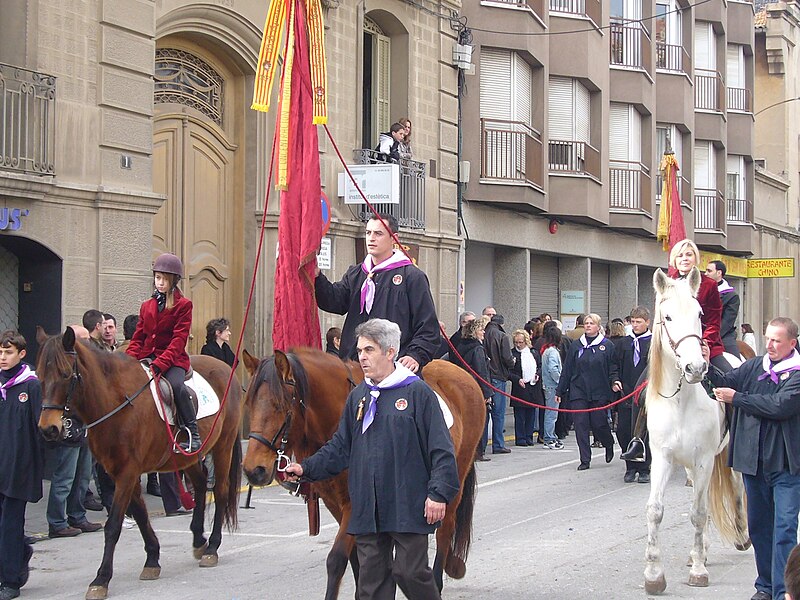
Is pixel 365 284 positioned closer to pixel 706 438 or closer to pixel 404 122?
pixel 706 438

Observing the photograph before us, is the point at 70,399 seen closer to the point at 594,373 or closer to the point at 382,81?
the point at 594,373

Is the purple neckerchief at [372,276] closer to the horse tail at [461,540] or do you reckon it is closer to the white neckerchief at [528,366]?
the horse tail at [461,540]

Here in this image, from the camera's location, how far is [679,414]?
30.0 feet

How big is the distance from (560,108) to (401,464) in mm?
24475

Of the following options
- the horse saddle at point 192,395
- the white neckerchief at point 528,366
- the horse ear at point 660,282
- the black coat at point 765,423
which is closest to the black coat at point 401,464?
the black coat at point 765,423

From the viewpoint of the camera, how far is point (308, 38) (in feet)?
29.1

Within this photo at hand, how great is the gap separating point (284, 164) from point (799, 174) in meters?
46.1

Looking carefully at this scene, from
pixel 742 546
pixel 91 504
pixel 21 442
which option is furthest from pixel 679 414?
pixel 91 504

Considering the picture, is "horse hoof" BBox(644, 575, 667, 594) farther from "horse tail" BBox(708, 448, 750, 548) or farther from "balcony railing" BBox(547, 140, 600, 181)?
"balcony railing" BBox(547, 140, 600, 181)

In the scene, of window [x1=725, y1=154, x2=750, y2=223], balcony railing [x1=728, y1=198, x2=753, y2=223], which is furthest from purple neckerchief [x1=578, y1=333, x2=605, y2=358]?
window [x1=725, y1=154, x2=750, y2=223]

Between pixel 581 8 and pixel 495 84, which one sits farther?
pixel 581 8

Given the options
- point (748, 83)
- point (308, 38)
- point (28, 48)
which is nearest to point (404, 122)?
point (28, 48)

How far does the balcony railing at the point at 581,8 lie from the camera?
29312 mm

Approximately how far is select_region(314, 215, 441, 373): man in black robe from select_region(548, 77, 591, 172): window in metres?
21.8
